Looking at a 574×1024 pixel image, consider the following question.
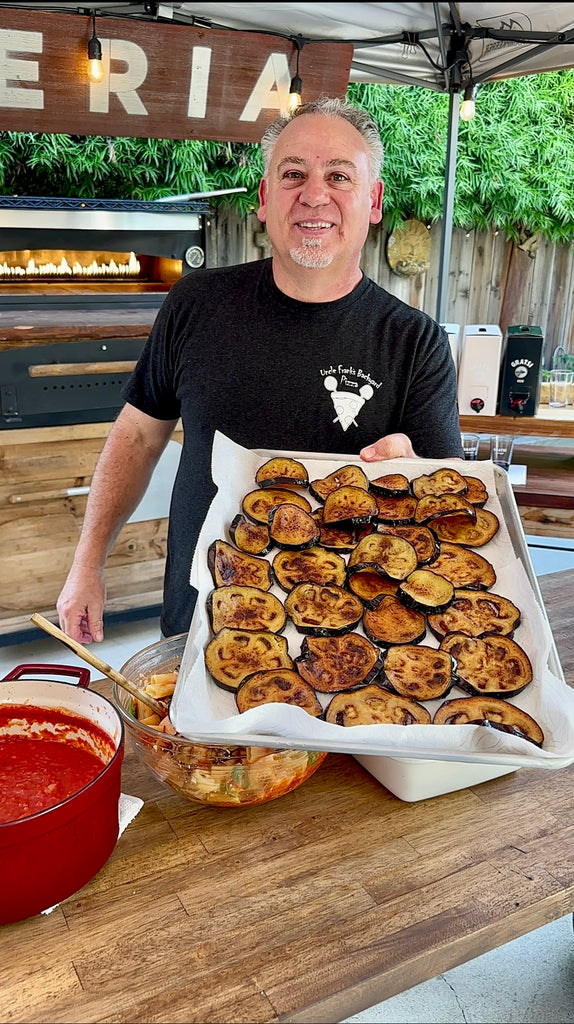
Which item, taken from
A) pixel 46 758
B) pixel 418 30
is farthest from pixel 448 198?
pixel 46 758

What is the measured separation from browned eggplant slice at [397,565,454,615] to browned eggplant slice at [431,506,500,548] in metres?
0.11

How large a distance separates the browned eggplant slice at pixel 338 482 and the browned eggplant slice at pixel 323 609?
23 cm

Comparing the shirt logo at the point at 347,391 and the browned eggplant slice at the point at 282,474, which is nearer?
the browned eggplant slice at the point at 282,474

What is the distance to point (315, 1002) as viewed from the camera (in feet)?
2.75

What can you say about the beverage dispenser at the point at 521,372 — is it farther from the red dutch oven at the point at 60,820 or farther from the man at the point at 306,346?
the red dutch oven at the point at 60,820

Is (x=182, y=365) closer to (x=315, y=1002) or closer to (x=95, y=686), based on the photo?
(x=95, y=686)

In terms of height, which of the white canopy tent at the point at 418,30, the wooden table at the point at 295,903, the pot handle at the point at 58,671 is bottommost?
the wooden table at the point at 295,903

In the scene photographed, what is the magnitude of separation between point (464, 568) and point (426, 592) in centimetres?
10

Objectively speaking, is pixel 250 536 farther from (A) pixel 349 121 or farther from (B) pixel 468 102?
(B) pixel 468 102

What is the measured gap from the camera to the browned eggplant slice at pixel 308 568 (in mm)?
1232

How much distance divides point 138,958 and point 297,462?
0.84 metres

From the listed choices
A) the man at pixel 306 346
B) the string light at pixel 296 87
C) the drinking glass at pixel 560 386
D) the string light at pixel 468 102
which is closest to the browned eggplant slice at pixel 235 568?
the man at pixel 306 346

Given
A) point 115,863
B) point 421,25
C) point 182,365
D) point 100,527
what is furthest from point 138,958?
point 421,25

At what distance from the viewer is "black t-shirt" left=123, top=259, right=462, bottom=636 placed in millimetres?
1798
